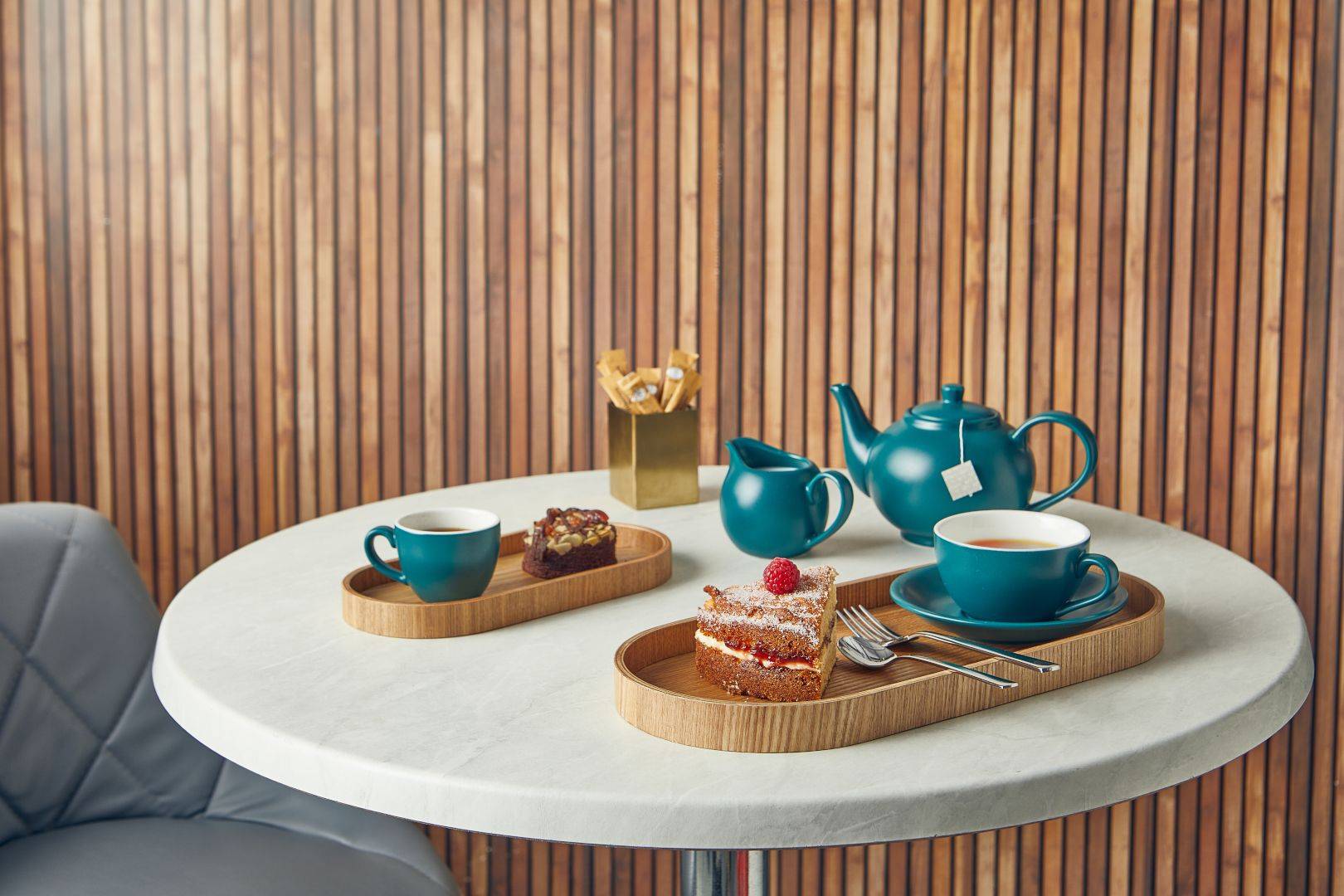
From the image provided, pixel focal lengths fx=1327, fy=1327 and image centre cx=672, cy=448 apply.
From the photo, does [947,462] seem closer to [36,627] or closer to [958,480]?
[958,480]

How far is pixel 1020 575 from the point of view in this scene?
1.42 m

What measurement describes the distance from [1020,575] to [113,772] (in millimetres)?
1358

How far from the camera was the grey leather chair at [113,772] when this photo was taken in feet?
6.01

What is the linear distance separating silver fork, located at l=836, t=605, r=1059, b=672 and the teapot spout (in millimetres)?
437

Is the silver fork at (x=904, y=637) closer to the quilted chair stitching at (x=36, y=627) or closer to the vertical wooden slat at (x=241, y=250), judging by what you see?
the quilted chair stitching at (x=36, y=627)

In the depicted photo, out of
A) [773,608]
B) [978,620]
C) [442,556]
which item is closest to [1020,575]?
[978,620]

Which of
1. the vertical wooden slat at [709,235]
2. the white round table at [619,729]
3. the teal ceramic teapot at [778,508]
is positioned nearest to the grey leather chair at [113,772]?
the white round table at [619,729]

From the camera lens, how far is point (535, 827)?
3.80 feet

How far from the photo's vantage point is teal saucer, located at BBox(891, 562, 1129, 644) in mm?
1428

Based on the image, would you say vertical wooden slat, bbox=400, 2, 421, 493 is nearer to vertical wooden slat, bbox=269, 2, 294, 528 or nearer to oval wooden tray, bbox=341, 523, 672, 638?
vertical wooden slat, bbox=269, 2, 294, 528

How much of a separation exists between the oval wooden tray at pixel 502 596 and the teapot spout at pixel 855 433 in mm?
360

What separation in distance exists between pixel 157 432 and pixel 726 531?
1.76 m

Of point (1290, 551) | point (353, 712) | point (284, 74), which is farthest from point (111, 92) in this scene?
point (1290, 551)

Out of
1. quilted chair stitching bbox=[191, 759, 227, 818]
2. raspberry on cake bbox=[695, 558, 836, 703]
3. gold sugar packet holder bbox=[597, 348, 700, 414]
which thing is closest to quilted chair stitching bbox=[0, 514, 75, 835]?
quilted chair stitching bbox=[191, 759, 227, 818]
